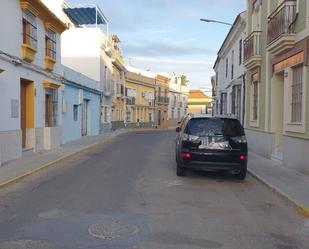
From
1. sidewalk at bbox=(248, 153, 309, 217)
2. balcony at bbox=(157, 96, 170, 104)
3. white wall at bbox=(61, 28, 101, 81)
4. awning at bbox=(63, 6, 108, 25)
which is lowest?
sidewalk at bbox=(248, 153, 309, 217)

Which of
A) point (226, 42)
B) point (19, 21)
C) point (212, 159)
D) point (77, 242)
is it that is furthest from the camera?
point (226, 42)

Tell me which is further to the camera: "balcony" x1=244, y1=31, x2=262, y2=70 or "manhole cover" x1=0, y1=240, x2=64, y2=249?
"balcony" x1=244, y1=31, x2=262, y2=70

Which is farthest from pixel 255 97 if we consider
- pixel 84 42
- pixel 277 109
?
pixel 84 42

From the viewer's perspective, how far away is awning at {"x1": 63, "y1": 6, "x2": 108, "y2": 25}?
1294 inches

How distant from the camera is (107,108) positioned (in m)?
38.8

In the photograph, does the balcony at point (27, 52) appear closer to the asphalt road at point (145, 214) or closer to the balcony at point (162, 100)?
the asphalt road at point (145, 214)

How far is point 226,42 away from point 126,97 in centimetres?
2431

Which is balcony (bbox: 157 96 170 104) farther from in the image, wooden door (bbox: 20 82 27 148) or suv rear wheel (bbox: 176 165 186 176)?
suv rear wheel (bbox: 176 165 186 176)

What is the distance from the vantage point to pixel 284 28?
1245 cm

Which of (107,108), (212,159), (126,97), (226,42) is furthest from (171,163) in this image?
(126,97)

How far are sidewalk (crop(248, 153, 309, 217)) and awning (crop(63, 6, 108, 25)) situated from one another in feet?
72.4

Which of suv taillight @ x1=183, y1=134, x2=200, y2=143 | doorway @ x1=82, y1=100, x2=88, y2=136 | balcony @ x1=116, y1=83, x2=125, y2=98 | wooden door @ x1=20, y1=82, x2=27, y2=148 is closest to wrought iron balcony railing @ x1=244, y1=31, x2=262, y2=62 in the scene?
suv taillight @ x1=183, y1=134, x2=200, y2=143

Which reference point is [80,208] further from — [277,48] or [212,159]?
[277,48]

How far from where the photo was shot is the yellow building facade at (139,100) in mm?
53625
